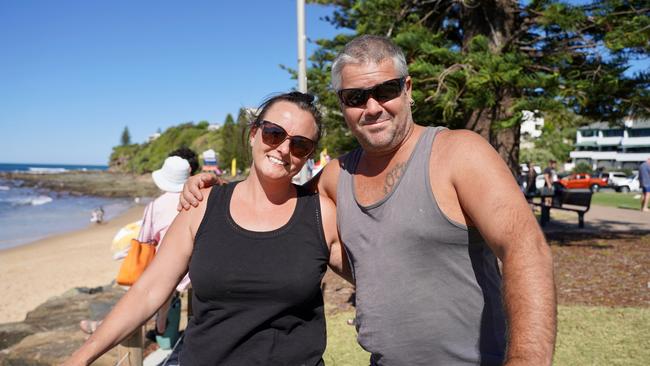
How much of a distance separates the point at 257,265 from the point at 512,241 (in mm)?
1006

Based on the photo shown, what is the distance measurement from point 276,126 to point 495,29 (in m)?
6.22

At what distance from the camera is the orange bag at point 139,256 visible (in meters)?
3.93

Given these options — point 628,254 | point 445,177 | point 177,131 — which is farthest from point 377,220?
point 177,131

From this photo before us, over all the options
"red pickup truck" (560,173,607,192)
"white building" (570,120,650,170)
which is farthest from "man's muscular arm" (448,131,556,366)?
"white building" (570,120,650,170)

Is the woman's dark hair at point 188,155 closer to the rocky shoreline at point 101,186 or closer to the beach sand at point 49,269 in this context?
the beach sand at point 49,269

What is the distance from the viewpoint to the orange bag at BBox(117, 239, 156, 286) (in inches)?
155

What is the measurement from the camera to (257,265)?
6.64 ft

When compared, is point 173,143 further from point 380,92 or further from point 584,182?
point 380,92

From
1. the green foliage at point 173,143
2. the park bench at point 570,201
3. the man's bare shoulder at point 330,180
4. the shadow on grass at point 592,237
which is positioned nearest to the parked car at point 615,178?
the park bench at point 570,201

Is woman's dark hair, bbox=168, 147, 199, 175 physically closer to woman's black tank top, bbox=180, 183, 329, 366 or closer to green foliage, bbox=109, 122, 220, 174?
woman's black tank top, bbox=180, 183, 329, 366

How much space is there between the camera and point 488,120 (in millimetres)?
7422

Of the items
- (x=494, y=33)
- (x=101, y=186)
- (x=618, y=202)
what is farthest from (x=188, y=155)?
(x=101, y=186)

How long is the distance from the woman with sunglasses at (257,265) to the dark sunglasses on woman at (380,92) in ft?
0.99

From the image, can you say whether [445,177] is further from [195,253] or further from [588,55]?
[588,55]
